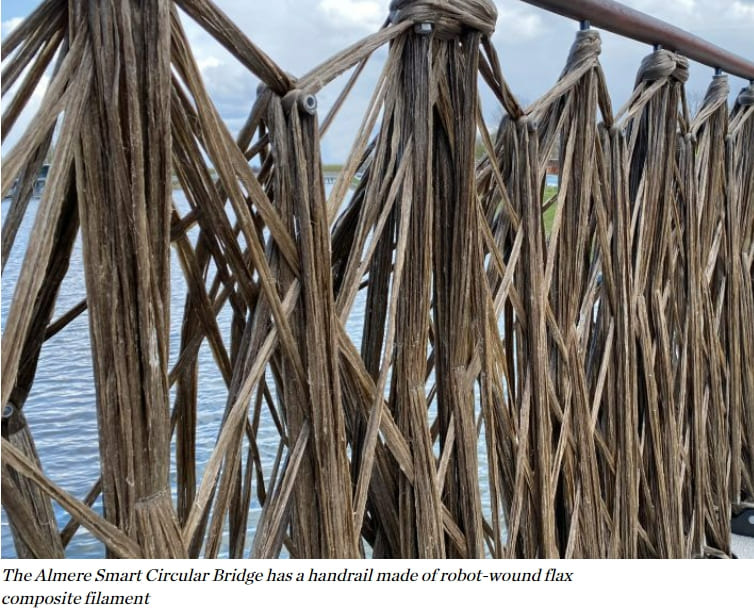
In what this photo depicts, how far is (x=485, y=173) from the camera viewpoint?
3.88 feet

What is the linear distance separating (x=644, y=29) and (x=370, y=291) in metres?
0.75

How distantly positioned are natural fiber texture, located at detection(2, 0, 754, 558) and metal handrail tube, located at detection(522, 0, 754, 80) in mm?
43

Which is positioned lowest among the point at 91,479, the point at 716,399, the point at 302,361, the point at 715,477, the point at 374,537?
the point at 91,479

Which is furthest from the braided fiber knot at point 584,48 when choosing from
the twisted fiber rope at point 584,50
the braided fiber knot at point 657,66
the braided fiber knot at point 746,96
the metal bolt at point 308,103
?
the braided fiber knot at point 746,96

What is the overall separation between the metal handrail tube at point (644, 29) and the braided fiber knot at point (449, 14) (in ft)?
0.31

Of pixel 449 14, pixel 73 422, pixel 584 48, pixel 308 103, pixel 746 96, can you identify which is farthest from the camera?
pixel 73 422

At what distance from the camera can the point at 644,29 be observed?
1.40 m

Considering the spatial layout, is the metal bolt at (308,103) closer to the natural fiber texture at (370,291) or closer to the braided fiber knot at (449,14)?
the natural fiber texture at (370,291)

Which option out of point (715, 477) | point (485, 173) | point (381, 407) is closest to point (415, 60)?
point (485, 173)

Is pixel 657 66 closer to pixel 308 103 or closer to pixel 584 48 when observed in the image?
pixel 584 48

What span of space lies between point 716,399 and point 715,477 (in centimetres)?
19

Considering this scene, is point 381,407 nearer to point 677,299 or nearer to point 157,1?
point 157,1

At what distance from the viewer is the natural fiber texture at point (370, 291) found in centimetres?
66

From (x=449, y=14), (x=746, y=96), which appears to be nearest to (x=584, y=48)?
(x=449, y=14)
